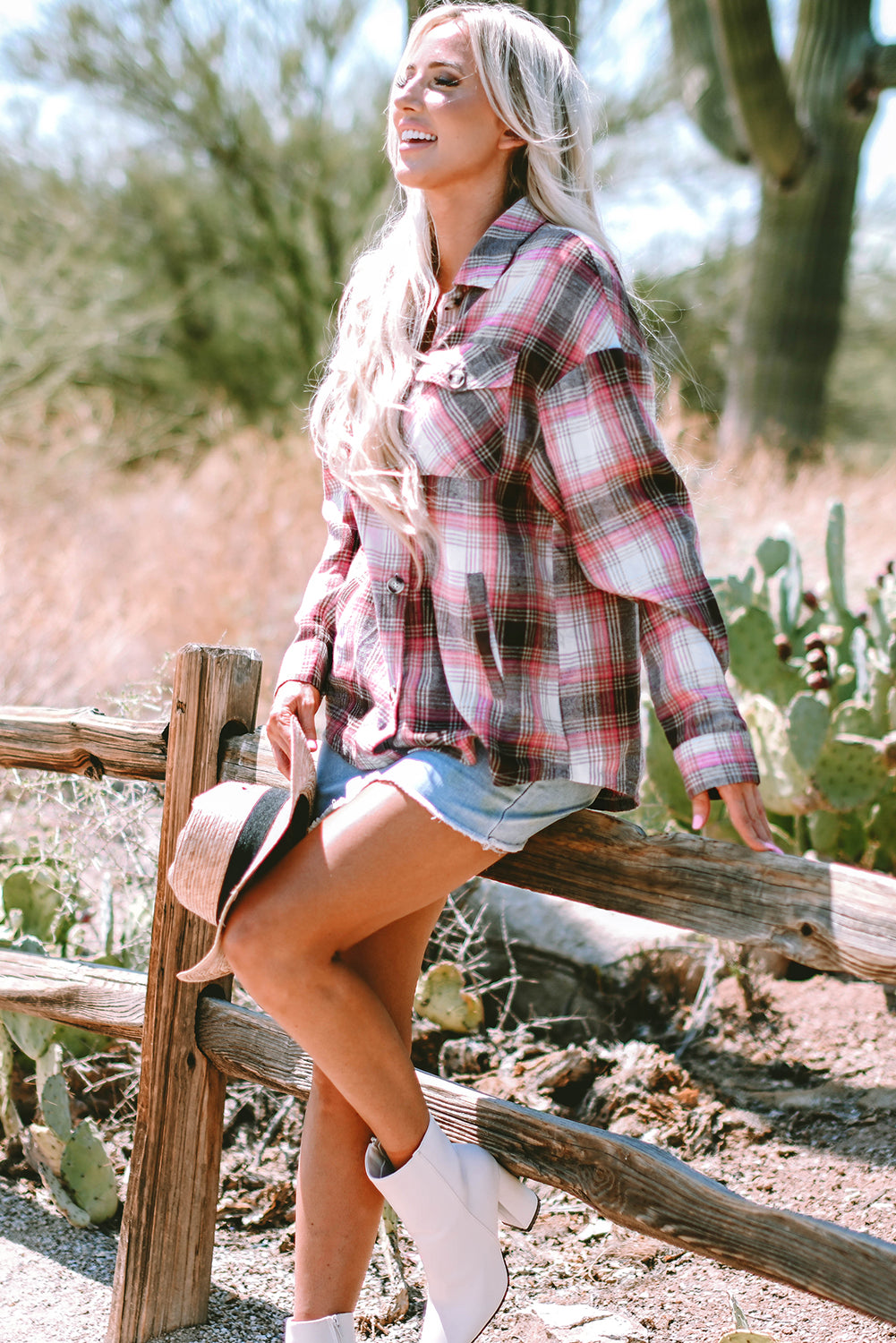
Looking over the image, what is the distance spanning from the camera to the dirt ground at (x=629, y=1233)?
2041 millimetres

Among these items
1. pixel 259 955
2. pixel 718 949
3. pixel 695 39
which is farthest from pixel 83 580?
pixel 695 39

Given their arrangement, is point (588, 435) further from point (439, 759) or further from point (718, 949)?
point (718, 949)

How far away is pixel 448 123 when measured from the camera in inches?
62.9

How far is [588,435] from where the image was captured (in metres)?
1.46

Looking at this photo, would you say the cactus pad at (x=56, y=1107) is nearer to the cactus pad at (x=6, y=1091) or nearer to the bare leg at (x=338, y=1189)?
the cactus pad at (x=6, y=1091)

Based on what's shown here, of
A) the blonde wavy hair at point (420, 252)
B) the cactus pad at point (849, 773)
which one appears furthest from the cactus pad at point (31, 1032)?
the cactus pad at point (849, 773)

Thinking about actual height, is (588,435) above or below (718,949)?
above

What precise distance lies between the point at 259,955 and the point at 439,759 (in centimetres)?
35

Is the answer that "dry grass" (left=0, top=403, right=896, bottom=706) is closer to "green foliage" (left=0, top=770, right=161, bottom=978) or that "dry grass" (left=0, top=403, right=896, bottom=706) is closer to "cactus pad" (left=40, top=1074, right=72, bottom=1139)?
"green foliage" (left=0, top=770, right=161, bottom=978)

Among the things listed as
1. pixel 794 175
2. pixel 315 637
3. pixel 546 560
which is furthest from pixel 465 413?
pixel 794 175

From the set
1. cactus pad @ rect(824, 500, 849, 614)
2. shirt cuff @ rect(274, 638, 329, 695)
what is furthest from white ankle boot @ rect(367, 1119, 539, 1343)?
cactus pad @ rect(824, 500, 849, 614)

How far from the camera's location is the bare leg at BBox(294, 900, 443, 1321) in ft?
5.10

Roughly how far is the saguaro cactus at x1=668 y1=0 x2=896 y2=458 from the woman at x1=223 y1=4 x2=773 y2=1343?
232 inches

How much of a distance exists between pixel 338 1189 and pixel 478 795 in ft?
1.94
